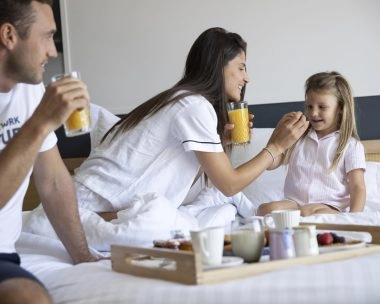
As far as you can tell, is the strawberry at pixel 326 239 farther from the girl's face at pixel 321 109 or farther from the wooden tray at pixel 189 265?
the girl's face at pixel 321 109

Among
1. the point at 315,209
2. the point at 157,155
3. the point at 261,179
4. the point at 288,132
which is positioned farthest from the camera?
the point at 261,179

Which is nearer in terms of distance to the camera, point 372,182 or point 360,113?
point 372,182

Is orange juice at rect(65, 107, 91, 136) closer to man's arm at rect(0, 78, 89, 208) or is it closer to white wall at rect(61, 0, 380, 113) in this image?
man's arm at rect(0, 78, 89, 208)

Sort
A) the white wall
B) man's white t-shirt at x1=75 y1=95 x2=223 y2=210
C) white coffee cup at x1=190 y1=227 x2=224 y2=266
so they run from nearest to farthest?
white coffee cup at x1=190 y1=227 x2=224 y2=266
man's white t-shirt at x1=75 y1=95 x2=223 y2=210
the white wall

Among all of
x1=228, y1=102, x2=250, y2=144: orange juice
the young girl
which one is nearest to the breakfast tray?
x1=228, y1=102, x2=250, y2=144: orange juice

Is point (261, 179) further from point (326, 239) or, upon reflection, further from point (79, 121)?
point (79, 121)

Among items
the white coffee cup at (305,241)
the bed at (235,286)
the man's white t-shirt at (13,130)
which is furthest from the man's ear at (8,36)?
the white coffee cup at (305,241)

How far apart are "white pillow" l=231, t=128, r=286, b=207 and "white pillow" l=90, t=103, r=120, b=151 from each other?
0.68 metres

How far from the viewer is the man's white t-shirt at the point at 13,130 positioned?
1723 millimetres

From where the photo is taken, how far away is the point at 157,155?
7.86ft

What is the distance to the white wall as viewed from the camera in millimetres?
3369

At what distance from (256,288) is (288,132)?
4.07 feet

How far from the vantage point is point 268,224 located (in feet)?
6.80

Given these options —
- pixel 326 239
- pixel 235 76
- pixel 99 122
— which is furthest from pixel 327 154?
pixel 326 239
